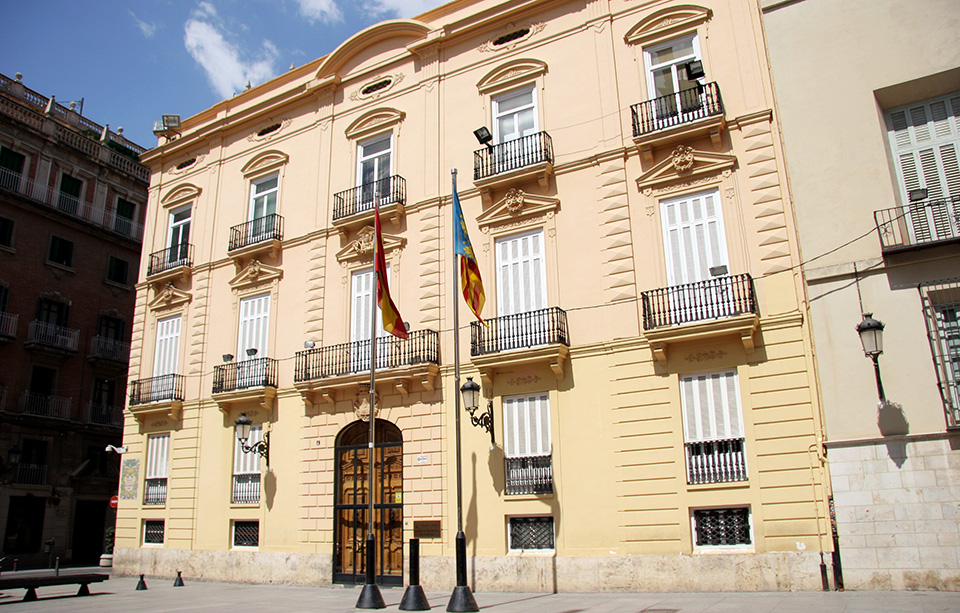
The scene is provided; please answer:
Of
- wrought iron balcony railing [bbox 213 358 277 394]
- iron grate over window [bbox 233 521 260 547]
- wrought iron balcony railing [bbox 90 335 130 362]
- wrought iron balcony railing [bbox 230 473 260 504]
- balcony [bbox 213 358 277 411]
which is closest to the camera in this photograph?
iron grate over window [bbox 233 521 260 547]

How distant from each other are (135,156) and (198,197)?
54.0ft

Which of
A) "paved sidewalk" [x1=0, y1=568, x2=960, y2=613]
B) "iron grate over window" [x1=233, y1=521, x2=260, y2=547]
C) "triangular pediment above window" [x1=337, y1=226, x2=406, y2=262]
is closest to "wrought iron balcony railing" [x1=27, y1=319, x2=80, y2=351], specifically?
"paved sidewalk" [x1=0, y1=568, x2=960, y2=613]

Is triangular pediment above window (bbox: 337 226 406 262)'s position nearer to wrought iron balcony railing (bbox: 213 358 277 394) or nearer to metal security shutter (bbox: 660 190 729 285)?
wrought iron balcony railing (bbox: 213 358 277 394)

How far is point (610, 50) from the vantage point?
58.6 feet

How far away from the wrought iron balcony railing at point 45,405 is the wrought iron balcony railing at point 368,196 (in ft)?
61.3

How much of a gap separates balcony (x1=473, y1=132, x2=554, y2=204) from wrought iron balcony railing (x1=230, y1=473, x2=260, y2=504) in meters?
10.7

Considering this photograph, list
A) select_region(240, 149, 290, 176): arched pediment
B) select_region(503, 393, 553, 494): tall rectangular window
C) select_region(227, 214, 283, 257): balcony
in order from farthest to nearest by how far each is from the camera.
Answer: select_region(240, 149, 290, 176): arched pediment
select_region(227, 214, 283, 257): balcony
select_region(503, 393, 553, 494): tall rectangular window

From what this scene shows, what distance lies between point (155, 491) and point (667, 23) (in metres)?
20.9

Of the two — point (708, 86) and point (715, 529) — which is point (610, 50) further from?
point (715, 529)

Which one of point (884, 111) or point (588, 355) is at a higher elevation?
point (884, 111)

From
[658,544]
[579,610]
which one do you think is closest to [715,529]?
[658,544]

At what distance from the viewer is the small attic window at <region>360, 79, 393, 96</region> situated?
21.8 metres

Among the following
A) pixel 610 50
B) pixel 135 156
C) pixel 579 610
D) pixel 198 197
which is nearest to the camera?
pixel 579 610

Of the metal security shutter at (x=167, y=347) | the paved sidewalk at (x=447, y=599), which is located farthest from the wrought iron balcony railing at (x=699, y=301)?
the metal security shutter at (x=167, y=347)
